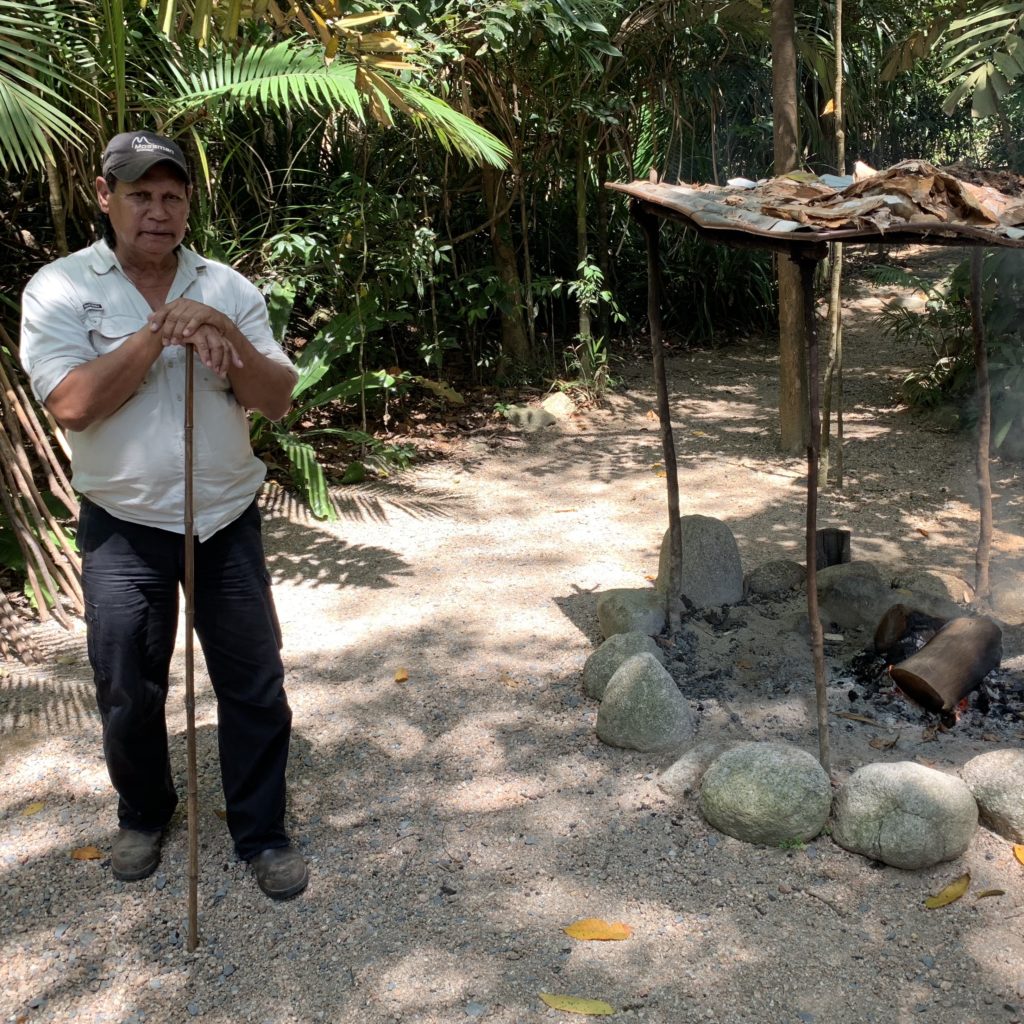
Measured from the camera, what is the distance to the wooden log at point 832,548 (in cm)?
450

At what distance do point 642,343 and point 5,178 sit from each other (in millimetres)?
6189

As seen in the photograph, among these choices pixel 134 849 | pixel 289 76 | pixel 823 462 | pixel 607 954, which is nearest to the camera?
pixel 607 954

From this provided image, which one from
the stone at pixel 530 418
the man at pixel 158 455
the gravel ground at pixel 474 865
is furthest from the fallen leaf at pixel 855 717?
the stone at pixel 530 418

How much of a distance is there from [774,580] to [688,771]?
1550 millimetres

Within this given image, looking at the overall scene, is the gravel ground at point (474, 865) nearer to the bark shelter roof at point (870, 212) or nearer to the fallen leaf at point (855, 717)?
the fallen leaf at point (855, 717)

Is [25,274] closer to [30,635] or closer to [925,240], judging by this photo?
[30,635]

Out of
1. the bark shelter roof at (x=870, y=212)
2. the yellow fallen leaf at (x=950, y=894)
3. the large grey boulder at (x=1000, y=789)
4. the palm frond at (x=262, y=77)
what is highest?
the palm frond at (x=262, y=77)

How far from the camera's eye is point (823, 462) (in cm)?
631

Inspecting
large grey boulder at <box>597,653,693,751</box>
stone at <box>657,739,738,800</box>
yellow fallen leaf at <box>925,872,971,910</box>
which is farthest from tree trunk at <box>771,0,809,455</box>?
yellow fallen leaf at <box>925,872,971,910</box>

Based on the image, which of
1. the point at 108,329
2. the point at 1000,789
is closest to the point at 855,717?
the point at 1000,789

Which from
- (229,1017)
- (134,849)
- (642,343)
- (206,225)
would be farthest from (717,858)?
(642,343)

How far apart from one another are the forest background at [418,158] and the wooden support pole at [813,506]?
185 centimetres

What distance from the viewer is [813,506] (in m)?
3.12

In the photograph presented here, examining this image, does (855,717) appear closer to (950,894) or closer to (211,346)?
(950,894)
